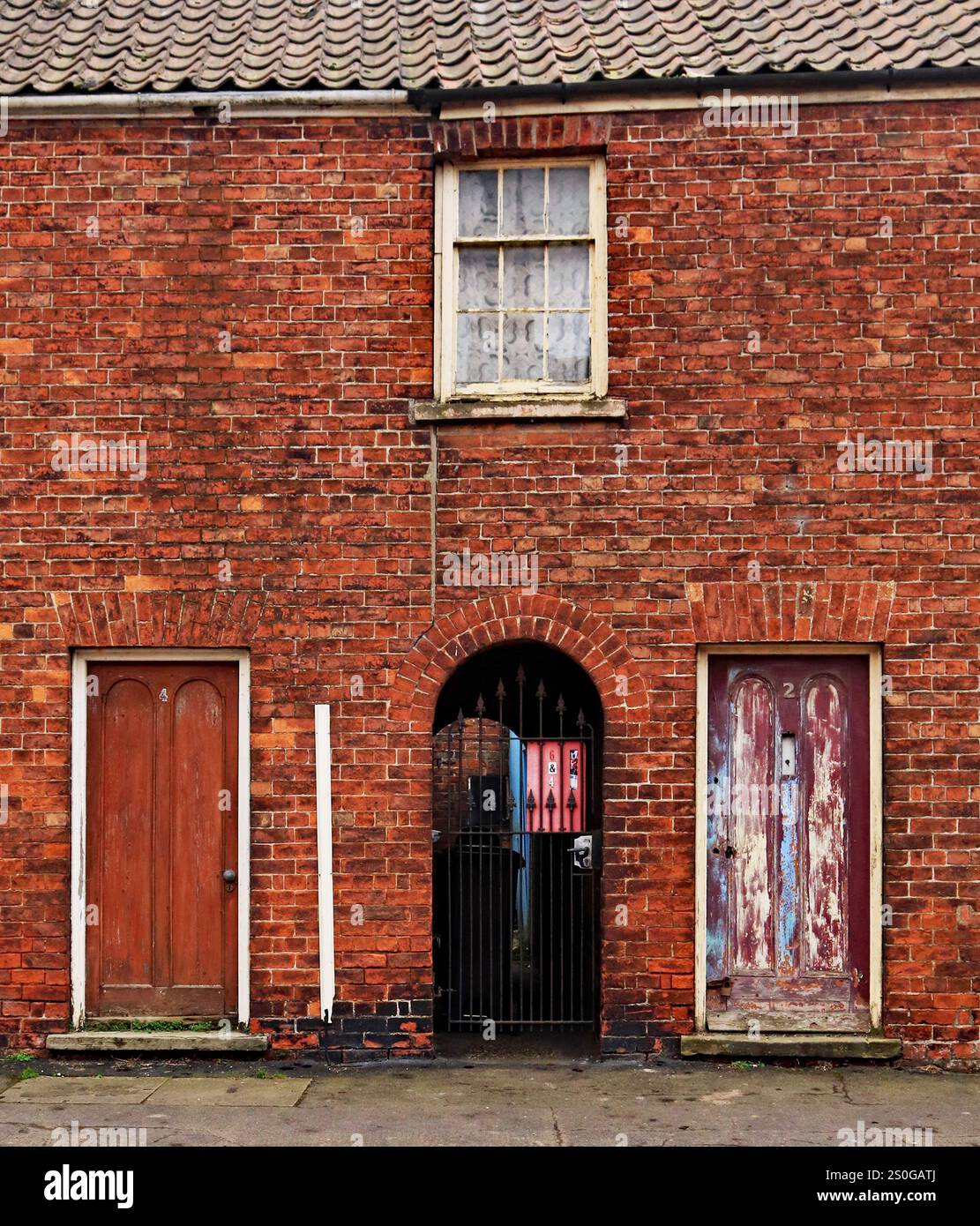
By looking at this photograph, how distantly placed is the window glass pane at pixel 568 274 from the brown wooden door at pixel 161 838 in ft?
10.4

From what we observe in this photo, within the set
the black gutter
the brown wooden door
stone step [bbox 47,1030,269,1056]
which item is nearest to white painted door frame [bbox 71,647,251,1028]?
the brown wooden door

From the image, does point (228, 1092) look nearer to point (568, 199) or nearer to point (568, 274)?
point (568, 274)

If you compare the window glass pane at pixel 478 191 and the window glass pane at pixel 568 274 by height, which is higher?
the window glass pane at pixel 478 191

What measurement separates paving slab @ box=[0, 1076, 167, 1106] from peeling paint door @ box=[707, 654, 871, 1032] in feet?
11.5

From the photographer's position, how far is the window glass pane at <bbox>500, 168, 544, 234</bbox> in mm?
9227

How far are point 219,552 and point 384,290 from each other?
1961 mm

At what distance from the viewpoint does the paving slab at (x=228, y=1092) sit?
812 cm

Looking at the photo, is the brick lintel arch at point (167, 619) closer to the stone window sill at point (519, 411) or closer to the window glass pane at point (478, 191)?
the stone window sill at point (519, 411)

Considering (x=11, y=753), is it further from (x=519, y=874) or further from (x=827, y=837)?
(x=827, y=837)

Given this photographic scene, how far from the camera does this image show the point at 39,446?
9.14m

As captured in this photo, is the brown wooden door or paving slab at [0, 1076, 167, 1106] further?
the brown wooden door

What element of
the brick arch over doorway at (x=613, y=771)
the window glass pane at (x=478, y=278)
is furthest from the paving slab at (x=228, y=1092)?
the window glass pane at (x=478, y=278)

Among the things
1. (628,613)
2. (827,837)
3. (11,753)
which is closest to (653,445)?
(628,613)

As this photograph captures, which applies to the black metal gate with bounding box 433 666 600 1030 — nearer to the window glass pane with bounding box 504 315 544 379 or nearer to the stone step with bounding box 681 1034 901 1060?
the stone step with bounding box 681 1034 901 1060
